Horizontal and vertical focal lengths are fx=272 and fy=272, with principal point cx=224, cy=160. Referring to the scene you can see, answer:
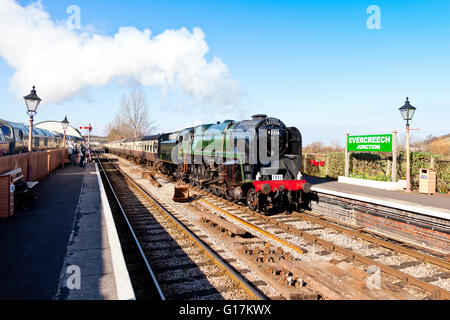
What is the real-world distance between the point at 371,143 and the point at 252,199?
21.2 ft

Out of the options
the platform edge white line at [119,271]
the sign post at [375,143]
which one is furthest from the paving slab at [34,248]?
the sign post at [375,143]

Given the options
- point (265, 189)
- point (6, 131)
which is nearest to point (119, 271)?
point (265, 189)

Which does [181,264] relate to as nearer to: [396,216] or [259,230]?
[259,230]

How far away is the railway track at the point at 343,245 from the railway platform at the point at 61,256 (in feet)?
12.4

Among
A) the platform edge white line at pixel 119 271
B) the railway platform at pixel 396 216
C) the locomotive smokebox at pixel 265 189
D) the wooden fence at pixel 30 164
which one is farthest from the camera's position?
the wooden fence at pixel 30 164

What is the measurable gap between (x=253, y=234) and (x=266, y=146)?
10.3ft

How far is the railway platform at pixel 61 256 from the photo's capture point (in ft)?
12.2

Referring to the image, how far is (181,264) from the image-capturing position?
5.35m

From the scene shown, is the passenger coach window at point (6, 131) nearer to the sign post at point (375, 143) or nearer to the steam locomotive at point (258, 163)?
the steam locomotive at point (258, 163)

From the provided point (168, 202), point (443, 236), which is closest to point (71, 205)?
point (168, 202)

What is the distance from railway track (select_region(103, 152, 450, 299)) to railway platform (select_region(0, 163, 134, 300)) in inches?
149

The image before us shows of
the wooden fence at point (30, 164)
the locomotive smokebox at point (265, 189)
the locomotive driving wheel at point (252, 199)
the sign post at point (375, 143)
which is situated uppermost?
the sign post at point (375, 143)

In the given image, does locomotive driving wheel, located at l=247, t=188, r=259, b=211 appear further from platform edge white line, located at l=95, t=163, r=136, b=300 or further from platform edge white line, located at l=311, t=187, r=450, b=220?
platform edge white line, located at l=95, t=163, r=136, b=300
